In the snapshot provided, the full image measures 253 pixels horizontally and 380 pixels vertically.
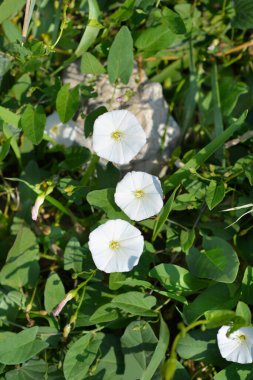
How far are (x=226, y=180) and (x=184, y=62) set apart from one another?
619 millimetres

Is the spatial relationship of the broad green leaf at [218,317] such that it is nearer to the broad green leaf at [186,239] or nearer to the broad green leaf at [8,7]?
the broad green leaf at [186,239]

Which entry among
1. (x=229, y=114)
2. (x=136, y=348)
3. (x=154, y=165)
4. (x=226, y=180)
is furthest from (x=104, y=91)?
(x=136, y=348)

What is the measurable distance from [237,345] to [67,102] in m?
0.84

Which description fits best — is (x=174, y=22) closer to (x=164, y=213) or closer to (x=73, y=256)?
(x=164, y=213)

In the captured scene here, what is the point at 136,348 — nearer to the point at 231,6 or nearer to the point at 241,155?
the point at 241,155

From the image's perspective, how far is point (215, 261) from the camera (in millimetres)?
1514

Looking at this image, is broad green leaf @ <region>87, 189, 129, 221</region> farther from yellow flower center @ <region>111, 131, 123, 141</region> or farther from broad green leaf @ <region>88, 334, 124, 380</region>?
broad green leaf @ <region>88, 334, 124, 380</region>

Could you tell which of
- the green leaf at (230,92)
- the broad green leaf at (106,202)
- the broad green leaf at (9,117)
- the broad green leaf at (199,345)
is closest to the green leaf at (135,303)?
the broad green leaf at (199,345)

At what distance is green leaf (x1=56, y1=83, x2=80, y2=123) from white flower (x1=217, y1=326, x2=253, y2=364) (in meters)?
0.74

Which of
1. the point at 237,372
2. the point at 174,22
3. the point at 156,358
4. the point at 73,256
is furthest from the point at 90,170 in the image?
the point at 237,372

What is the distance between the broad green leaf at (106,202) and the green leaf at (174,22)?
54 cm

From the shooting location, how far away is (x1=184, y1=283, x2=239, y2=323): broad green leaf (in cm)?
152

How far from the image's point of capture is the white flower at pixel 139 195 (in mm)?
1524

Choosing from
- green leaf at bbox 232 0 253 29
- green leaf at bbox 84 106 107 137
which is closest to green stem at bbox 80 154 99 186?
green leaf at bbox 84 106 107 137
